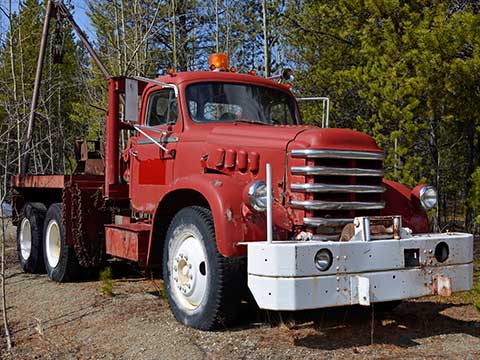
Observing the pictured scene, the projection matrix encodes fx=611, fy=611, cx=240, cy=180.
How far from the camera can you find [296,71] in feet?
45.1

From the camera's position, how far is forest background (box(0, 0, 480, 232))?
26.9ft

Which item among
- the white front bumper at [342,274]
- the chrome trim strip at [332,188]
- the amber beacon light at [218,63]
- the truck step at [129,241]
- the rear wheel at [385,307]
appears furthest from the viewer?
the amber beacon light at [218,63]

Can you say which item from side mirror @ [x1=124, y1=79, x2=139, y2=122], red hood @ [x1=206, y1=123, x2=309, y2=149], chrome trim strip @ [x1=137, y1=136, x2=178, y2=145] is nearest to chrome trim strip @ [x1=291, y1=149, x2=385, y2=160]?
red hood @ [x1=206, y1=123, x2=309, y2=149]

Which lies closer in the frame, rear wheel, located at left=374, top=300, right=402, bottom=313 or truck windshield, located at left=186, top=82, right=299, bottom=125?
rear wheel, located at left=374, top=300, right=402, bottom=313

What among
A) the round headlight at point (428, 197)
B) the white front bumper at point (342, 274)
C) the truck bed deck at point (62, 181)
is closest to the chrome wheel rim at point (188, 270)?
the white front bumper at point (342, 274)

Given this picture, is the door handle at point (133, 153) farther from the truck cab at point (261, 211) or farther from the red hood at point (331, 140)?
the red hood at point (331, 140)

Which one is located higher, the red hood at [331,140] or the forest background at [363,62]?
the forest background at [363,62]

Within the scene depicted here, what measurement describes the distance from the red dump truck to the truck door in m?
0.02

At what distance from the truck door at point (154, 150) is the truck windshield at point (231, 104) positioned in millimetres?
250

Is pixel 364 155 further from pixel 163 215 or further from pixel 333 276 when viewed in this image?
pixel 163 215

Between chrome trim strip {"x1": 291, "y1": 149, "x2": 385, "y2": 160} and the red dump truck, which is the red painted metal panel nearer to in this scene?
the red dump truck

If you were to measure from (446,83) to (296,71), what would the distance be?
589cm

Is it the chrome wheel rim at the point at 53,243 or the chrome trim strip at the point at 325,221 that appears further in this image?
the chrome wheel rim at the point at 53,243

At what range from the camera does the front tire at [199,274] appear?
5141 mm
